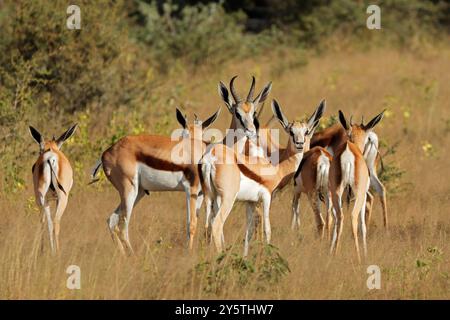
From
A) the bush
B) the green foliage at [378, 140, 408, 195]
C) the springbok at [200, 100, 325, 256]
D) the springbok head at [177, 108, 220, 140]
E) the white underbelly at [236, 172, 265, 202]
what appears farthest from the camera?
the bush

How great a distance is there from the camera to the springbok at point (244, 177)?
8.34m

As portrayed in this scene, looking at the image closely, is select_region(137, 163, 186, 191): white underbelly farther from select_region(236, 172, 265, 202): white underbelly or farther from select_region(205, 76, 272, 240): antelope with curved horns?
select_region(205, 76, 272, 240): antelope with curved horns

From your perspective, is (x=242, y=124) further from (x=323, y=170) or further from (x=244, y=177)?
(x=244, y=177)

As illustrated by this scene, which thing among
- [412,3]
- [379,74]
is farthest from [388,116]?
[412,3]

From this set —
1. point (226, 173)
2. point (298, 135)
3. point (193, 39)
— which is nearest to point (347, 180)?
point (298, 135)

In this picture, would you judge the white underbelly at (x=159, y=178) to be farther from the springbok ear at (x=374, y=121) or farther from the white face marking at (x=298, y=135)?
the springbok ear at (x=374, y=121)

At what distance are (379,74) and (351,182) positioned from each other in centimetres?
1067

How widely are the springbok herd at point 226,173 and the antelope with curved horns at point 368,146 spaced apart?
0.16 m

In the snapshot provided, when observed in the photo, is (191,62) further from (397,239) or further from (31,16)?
(397,239)

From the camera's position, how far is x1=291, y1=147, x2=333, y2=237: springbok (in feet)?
29.8

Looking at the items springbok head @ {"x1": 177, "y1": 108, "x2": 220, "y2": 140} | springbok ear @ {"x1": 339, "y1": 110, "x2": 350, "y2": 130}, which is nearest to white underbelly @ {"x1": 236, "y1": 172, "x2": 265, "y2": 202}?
springbok ear @ {"x1": 339, "y1": 110, "x2": 350, "y2": 130}

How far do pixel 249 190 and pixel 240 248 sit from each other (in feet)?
1.89

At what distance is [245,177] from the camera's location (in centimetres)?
852

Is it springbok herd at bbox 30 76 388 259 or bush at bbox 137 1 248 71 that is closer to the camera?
springbok herd at bbox 30 76 388 259
